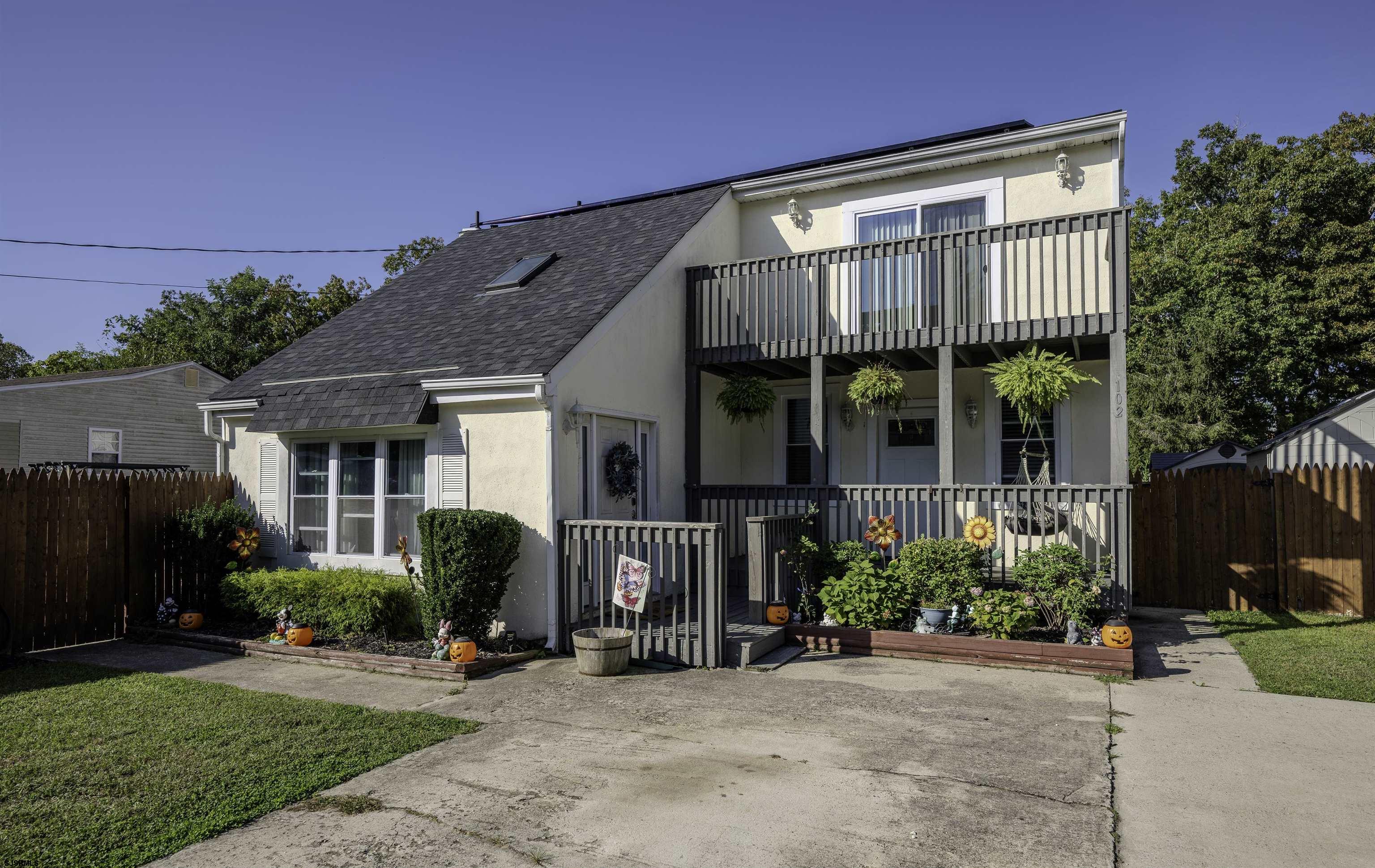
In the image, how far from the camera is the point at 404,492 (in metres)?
9.15

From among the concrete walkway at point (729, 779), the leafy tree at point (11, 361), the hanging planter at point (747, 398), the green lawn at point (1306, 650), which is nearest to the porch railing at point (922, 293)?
the hanging planter at point (747, 398)

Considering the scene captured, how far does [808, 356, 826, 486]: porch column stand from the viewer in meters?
10.1

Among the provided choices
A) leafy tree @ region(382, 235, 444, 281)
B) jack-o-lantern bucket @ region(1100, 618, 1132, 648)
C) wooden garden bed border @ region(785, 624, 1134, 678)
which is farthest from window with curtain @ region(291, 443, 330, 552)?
leafy tree @ region(382, 235, 444, 281)

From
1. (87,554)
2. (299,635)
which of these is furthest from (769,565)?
(87,554)

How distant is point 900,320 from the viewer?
9.87 metres

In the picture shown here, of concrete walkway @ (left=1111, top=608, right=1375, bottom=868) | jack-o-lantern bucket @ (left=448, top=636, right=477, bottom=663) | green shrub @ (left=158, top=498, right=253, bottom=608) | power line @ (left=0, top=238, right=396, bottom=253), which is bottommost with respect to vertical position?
concrete walkway @ (left=1111, top=608, right=1375, bottom=868)

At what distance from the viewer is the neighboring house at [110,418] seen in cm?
1673

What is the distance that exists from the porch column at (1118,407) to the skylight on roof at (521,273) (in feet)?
24.4

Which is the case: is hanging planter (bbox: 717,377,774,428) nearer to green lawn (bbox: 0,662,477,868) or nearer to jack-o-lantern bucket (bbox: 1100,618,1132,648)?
jack-o-lantern bucket (bbox: 1100,618,1132,648)

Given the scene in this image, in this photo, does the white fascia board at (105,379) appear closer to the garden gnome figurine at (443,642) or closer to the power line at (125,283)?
the power line at (125,283)

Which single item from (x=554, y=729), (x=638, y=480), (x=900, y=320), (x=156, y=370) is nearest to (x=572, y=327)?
(x=638, y=480)

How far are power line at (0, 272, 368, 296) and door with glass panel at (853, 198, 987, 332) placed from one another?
24.0 metres

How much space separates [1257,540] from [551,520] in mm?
9122

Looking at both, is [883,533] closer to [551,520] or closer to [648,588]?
[648,588]
